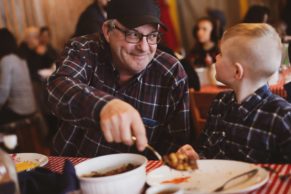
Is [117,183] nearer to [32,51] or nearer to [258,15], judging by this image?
[258,15]

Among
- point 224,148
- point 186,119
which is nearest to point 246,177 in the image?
point 224,148

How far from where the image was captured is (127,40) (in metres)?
1.83

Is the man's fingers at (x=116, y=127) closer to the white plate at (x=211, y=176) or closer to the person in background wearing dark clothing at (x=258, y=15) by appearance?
the white plate at (x=211, y=176)

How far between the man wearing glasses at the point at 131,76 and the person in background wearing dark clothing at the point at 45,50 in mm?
4078

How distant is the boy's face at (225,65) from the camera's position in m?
1.70

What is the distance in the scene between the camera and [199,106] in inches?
132

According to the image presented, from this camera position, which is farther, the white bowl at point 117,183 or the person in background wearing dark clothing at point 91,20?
the person in background wearing dark clothing at point 91,20

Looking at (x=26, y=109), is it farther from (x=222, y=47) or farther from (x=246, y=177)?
(x=246, y=177)

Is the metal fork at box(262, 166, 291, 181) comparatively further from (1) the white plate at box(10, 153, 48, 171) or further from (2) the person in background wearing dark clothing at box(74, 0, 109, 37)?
(2) the person in background wearing dark clothing at box(74, 0, 109, 37)

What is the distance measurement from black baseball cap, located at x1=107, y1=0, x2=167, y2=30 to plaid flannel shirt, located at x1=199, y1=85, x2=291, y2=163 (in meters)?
0.47

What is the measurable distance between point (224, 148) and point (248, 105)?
7.6 inches

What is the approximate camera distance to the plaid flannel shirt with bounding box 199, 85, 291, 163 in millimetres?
1530

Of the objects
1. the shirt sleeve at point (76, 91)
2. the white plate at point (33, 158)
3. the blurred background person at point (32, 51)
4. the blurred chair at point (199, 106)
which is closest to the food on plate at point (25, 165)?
the white plate at point (33, 158)

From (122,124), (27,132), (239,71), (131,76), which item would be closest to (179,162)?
(122,124)
